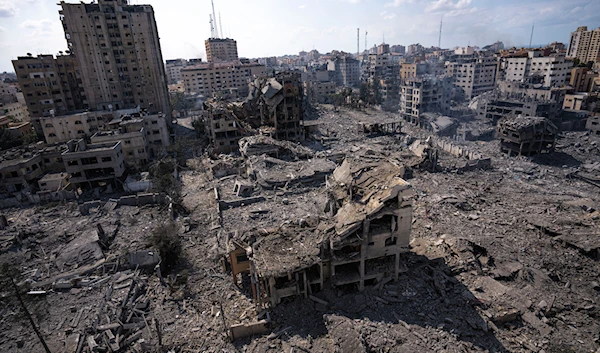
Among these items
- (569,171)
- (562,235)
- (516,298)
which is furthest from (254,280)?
(569,171)

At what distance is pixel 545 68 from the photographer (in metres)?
66.7

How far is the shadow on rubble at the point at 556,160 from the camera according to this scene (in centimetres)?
3872

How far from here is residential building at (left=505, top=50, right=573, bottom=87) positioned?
65188mm

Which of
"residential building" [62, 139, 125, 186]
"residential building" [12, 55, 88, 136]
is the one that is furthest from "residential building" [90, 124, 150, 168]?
"residential building" [12, 55, 88, 136]

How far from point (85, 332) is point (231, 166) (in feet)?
76.4

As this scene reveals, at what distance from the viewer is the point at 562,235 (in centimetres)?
2120

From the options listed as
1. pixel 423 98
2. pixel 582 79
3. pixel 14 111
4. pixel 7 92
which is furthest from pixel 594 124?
pixel 7 92

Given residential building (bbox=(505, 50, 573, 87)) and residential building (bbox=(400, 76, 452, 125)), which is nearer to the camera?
residential building (bbox=(400, 76, 452, 125))

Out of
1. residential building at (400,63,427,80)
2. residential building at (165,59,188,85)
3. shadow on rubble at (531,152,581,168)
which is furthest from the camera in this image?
residential building at (165,59,188,85)

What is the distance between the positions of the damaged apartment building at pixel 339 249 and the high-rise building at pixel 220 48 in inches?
4558

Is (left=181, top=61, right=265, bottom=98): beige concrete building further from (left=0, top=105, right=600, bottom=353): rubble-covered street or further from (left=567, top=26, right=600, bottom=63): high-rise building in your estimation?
(left=567, top=26, right=600, bottom=63): high-rise building

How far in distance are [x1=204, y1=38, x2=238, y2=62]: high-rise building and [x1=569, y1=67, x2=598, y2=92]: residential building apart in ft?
338

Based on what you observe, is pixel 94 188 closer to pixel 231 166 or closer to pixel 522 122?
pixel 231 166

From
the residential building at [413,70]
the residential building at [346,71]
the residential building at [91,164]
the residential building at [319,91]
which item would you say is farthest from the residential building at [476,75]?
the residential building at [91,164]
